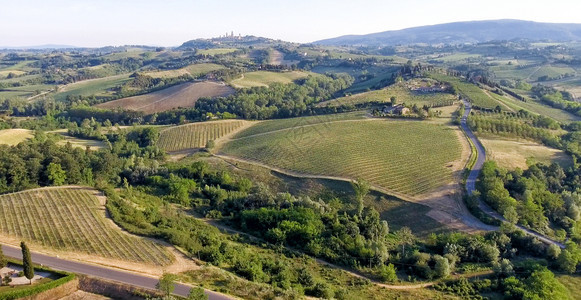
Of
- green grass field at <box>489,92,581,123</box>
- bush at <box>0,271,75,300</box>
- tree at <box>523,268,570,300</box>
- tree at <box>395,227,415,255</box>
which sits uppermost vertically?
green grass field at <box>489,92,581,123</box>

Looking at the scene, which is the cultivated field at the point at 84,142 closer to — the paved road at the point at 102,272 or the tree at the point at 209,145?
the tree at the point at 209,145

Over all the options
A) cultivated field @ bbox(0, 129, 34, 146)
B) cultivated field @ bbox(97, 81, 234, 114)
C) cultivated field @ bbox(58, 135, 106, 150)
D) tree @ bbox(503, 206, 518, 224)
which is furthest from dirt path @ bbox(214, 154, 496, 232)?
cultivated field @ bbox(97, 81, 234, 114)

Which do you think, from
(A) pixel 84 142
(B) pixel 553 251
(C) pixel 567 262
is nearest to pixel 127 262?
(C) pixel 567 262

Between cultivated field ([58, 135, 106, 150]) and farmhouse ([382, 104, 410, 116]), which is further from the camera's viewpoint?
farmhouse ([382, 104, 410, 116])

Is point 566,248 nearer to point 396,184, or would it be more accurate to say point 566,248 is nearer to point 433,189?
point 433,189

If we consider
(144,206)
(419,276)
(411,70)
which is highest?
(411,70)

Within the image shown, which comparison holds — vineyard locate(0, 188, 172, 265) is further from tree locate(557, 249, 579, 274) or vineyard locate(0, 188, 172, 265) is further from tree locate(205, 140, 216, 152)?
tree locate(557, 249, 579, 274)

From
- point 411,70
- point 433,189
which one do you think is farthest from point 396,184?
point 411,70
